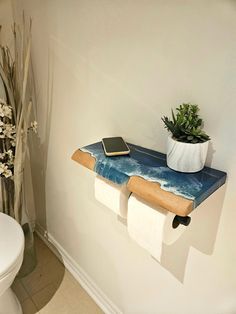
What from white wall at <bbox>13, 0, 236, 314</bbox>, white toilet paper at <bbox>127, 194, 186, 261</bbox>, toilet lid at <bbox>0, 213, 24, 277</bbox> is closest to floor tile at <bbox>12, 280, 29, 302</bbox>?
white wall at <bbox>13, 0, 236, 314</bbox>

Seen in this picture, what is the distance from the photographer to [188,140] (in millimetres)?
646

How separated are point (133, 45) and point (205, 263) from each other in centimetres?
70

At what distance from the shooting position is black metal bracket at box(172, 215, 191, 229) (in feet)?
2.23

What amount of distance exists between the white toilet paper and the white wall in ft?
0.40

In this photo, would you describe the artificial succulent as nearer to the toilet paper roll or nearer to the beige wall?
the toilet paper roll

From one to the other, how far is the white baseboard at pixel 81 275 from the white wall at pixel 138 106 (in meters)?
0.06

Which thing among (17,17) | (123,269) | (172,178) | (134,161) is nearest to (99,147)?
(134,161)

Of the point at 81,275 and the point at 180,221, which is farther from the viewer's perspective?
the point at 81,275

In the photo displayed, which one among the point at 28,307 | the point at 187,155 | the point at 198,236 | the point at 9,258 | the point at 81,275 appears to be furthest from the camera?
the point at 81,275

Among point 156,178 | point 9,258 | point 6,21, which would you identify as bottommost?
point 9,258

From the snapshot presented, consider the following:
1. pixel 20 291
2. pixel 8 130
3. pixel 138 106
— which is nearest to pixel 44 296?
pixel 20 291

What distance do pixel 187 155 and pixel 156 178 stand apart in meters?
0.10

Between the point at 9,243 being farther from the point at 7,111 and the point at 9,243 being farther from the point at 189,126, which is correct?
the point at 189,126

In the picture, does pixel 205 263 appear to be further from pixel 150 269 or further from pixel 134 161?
pixel 134 161
